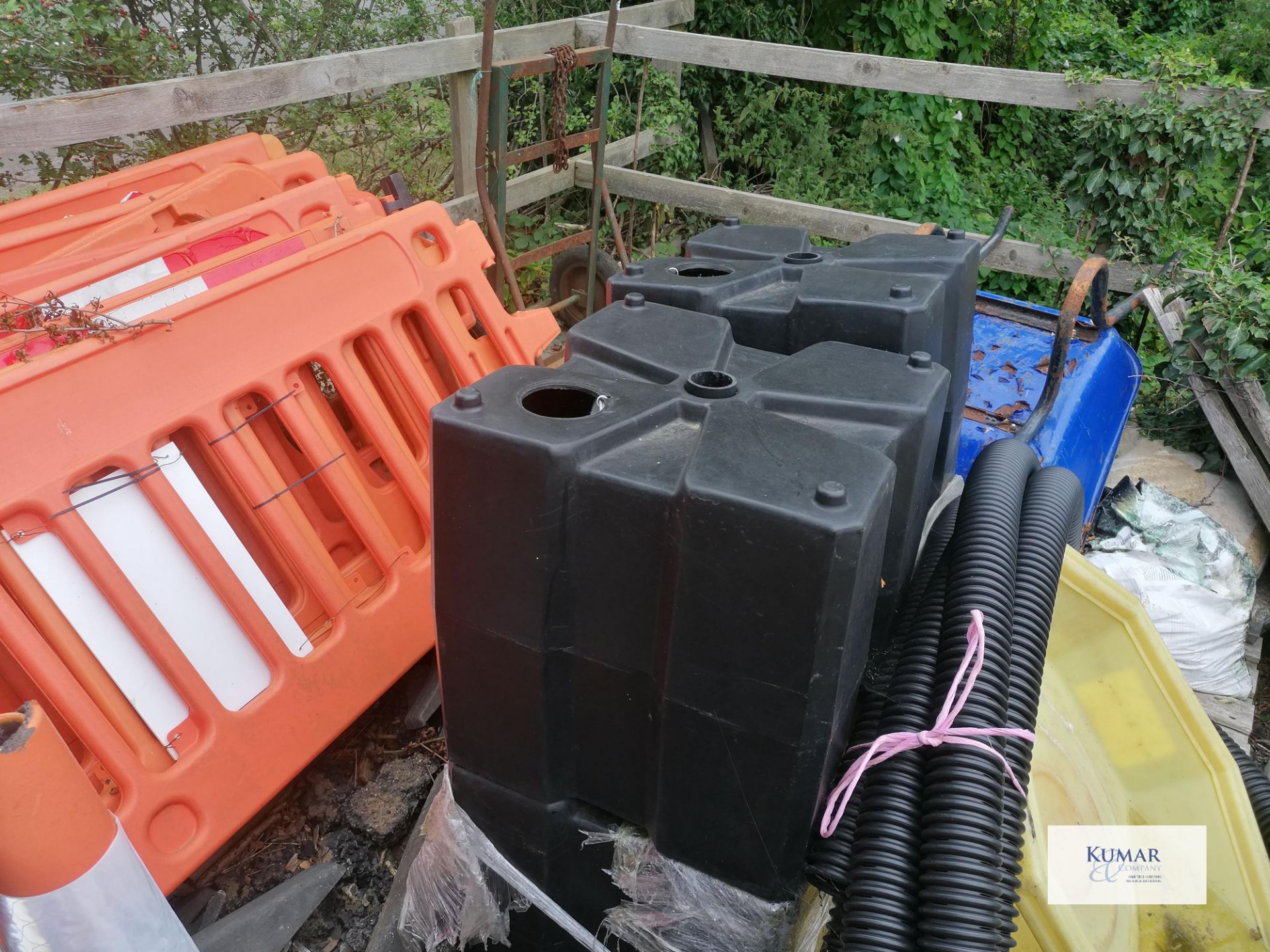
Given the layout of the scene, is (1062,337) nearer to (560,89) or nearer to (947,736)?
(947,736)

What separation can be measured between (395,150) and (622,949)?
5.16m

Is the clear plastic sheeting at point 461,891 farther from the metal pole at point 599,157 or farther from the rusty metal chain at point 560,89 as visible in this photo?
the metal pole at point 599,157

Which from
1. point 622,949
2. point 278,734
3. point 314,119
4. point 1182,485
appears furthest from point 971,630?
point 314,119

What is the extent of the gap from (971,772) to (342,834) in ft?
5.12

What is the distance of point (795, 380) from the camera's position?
1363 mm

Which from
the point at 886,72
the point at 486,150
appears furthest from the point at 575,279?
the point at 886,72

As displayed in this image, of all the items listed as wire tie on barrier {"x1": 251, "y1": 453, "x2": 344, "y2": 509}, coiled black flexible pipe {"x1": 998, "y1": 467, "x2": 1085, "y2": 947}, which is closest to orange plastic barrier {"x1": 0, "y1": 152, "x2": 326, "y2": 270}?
wire tie on barrier {"x1": 251, "y1": 453, "x2": 344, "y2": 509}

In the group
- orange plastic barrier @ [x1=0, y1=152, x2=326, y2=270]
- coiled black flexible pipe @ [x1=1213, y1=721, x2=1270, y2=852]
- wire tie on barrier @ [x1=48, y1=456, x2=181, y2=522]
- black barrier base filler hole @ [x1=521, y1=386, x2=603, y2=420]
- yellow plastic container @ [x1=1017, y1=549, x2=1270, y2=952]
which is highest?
black barrier base filler hole @ [x1=521, y1=386, x2=603, y2=420]

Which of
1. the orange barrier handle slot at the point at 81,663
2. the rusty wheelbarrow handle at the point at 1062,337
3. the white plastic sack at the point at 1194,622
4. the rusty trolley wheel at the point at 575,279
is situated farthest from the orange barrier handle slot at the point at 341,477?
the rusty trolley wheel at the point at 575,279

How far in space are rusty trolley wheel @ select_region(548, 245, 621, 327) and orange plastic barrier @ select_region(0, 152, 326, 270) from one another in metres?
2.06

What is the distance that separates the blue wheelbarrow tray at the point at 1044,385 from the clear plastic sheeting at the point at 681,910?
1.66m

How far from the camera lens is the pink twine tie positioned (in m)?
1.20

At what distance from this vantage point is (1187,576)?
2.86 metres

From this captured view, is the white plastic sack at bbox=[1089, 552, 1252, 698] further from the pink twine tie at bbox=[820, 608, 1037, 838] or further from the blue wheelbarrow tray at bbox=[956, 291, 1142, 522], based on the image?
the pink twine tie at bbox=[820, 608, 1037, 838]
